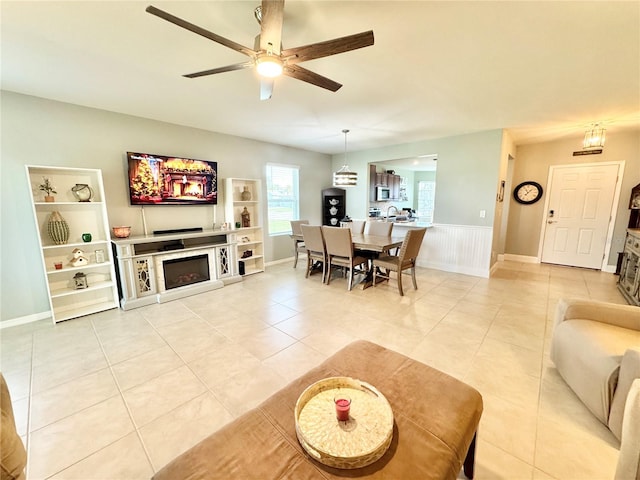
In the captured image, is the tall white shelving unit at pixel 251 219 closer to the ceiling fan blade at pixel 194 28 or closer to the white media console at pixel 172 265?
the white media console at pixel 172 265

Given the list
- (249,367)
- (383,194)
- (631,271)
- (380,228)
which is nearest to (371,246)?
(380,228)

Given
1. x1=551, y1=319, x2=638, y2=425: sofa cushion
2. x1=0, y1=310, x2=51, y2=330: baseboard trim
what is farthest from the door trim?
x1=0, y1=310, x2=51, y2=330: baseboard trim

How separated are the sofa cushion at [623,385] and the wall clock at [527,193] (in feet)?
16.8

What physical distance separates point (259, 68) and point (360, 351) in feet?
6.11

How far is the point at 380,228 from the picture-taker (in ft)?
15.6

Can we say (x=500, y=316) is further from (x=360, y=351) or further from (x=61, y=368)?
(x=61, y=368)

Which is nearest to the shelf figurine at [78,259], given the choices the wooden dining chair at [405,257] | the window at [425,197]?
the wooden dining chair at [405,257]

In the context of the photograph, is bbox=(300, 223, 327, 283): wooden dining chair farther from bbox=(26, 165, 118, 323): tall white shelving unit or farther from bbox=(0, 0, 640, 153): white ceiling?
bbox=(26, 165, 118, 323): tall white shelving unit

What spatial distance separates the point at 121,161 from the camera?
11.5 ft

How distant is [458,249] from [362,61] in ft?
12.9

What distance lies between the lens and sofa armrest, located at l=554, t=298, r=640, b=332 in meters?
1.79

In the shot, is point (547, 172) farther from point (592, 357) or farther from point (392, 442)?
point (392, 442)

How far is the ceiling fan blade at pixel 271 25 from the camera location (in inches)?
51.6

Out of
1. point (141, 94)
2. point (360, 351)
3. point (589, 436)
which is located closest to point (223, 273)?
point (141, 94)
